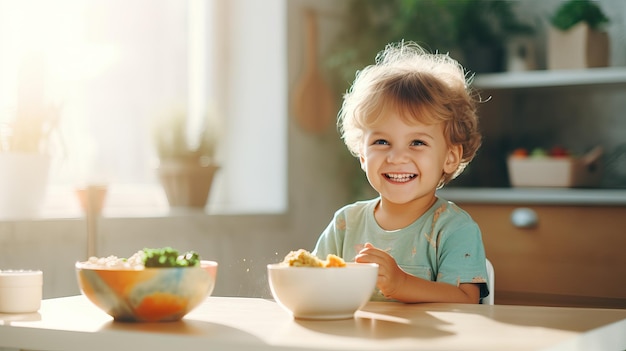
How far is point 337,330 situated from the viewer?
1024 millimetres

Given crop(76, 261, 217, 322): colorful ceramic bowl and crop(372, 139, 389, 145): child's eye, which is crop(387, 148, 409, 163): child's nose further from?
crop(76, 261, 217, 322): colorful ceramic bowl

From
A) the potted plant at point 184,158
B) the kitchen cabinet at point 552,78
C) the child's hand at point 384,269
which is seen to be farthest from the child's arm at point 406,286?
the kitchen cabinet at point 552,78

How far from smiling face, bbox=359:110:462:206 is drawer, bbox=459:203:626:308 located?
134 cm

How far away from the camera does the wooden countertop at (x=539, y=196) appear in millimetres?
2883

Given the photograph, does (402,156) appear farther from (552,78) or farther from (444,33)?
(444,33)

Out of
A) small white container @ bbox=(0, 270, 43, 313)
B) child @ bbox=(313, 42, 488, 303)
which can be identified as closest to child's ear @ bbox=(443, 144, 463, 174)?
child @ bbox=(313, 42, 488, 303)

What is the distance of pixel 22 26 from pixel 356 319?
201 cm

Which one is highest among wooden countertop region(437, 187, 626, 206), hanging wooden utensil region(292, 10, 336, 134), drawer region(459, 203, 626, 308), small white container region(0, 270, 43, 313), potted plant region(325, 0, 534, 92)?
potted plant region(325, 0, 534, 92)

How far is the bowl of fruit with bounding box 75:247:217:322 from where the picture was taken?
1.09 meters

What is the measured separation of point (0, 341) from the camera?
43.5 inches

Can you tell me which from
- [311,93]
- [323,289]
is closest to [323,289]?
[323,289]

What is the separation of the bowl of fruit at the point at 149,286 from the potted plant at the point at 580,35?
2.26m

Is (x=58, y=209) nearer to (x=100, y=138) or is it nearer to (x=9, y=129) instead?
(x=100, y=138)

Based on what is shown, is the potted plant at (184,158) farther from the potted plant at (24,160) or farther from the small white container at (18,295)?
the small white container at (18,295)
